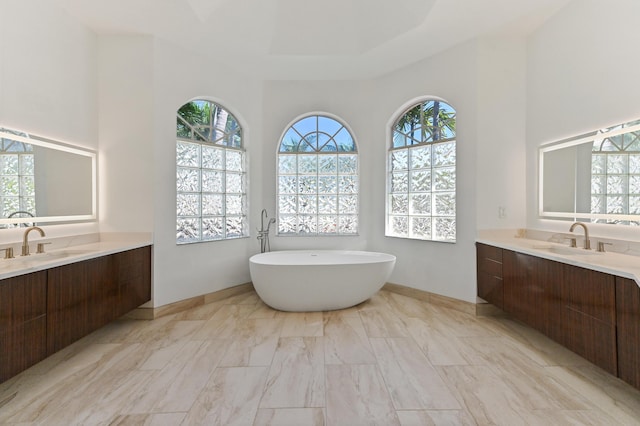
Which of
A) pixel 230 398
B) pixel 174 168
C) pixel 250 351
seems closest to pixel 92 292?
pixel 250 351

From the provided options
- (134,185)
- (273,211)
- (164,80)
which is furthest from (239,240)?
(164,80)

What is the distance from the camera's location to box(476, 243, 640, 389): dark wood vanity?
1684 mm

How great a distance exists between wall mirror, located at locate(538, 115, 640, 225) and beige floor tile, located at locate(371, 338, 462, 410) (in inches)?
71.6

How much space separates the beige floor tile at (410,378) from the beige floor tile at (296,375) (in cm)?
45

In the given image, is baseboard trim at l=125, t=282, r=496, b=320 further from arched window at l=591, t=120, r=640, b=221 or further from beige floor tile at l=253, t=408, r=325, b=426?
beige floor tile at l=253, t=408, r=325, b=426

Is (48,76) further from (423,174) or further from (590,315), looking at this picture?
(590,315)

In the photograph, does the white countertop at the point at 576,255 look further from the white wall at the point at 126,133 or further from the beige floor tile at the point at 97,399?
the white wall at the point at 126,133

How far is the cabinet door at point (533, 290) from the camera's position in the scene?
7.39 ft

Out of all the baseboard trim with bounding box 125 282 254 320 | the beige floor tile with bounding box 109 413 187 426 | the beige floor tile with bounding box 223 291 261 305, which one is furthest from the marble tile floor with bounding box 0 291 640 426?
the beige floor tile with bounding box 223 291 261 305

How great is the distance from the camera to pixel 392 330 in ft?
9.45

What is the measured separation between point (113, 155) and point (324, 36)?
260 cm

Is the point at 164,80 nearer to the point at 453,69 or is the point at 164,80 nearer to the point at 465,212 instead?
the point at 453,69

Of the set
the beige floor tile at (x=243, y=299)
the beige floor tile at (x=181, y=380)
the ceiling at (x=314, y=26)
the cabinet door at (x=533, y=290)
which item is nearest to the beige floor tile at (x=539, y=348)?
the cabinet door at (x=533, y=290)

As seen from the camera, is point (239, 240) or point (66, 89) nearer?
point (66, 89)
